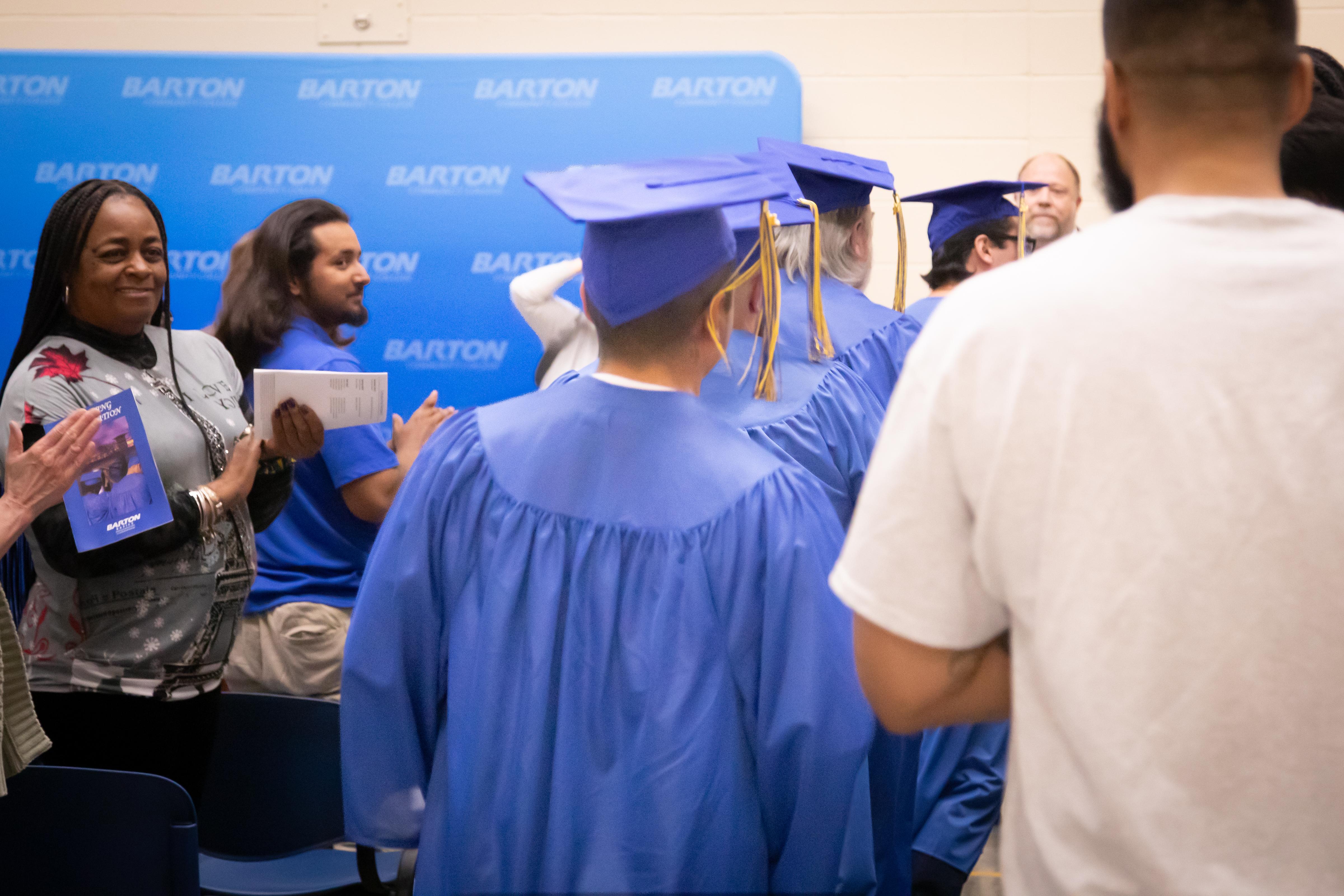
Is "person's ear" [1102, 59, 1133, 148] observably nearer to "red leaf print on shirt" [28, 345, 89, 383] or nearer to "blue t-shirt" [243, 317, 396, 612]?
"red leaf print on shirt" [28, 345, 89, 383]

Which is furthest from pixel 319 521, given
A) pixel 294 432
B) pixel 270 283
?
pixel 270 283

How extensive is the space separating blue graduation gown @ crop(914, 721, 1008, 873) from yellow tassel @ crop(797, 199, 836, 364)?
1003 millimetres

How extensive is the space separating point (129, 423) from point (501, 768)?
3.42ft

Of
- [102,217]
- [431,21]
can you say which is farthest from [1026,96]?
[102,217]

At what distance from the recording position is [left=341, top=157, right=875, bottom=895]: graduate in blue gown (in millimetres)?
1200

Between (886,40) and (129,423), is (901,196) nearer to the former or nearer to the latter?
(886,40)

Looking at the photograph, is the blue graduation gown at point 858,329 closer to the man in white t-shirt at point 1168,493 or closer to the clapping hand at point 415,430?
the clapping hand at point 415,430

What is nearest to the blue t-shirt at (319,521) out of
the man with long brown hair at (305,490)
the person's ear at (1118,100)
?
the man with long brown hair at (305,490)

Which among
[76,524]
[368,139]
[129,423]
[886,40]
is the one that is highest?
[886,40]

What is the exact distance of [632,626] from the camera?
1.22 metres

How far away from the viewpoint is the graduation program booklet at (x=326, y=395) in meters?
2.15

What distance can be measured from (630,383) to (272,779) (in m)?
1.31

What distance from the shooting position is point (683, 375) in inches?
51.6

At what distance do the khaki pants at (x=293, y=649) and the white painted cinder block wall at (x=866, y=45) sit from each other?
242 centimetres
